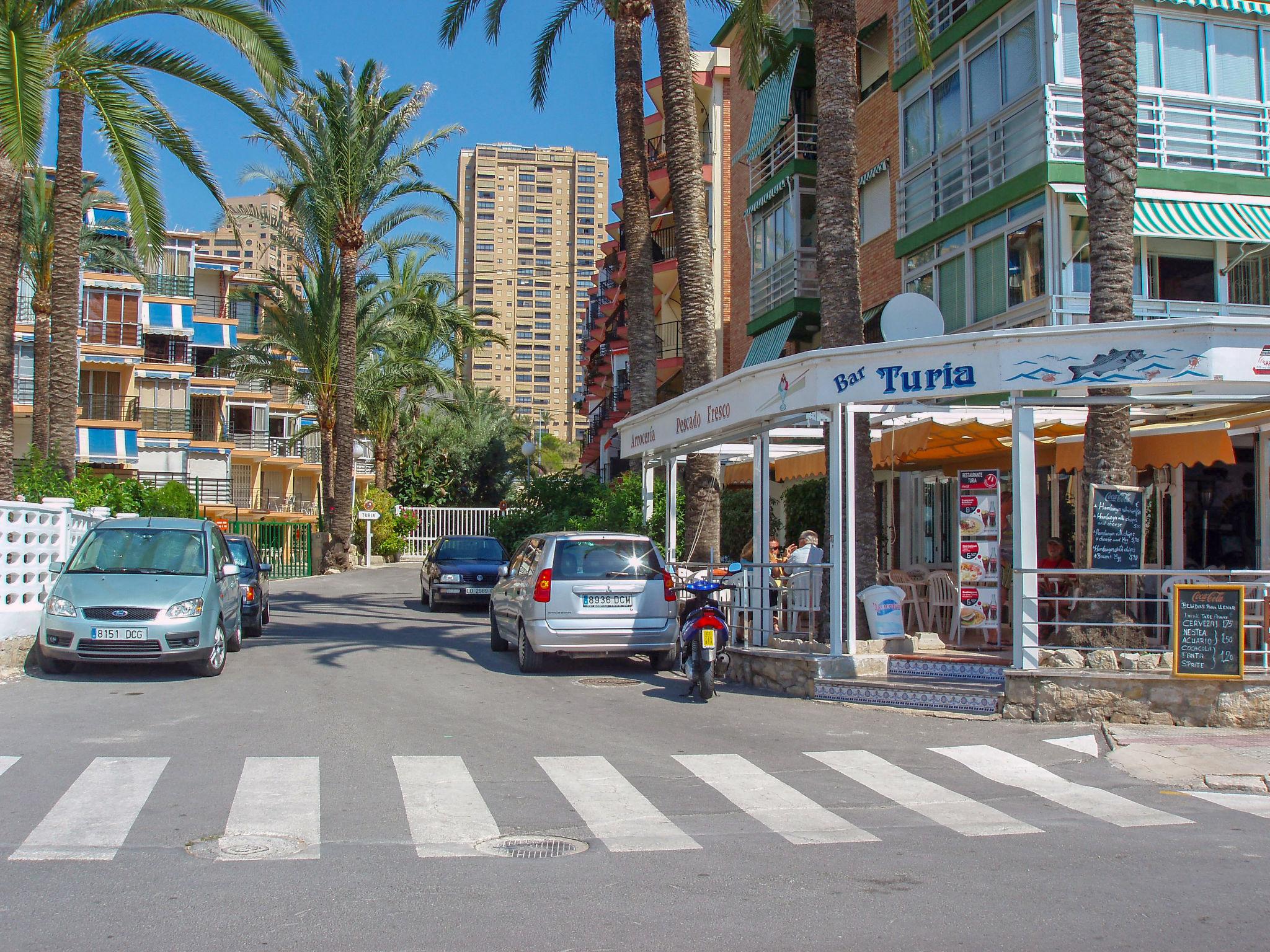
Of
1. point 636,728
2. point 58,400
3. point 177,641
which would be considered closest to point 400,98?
point 58,400

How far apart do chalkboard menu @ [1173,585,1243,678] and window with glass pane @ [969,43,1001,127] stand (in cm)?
1125

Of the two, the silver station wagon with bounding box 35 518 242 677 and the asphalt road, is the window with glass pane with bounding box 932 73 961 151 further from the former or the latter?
the silver station wagon with bounding box 35 518 242 677

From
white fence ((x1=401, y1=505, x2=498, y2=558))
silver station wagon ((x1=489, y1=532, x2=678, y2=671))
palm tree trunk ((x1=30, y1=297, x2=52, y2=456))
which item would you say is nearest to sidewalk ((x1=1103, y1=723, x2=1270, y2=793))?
silver station wagon ((x1=489, y1=532, x2=678, y2=671))

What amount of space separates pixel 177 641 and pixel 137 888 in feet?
23.2

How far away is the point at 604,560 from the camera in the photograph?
44.3 ft

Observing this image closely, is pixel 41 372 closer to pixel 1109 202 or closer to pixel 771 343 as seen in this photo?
pixel 771 343

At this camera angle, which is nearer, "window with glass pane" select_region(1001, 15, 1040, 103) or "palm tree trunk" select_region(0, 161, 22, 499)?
"palm tree trunk" select_region(0, 161, 22, 499)

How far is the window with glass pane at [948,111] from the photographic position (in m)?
20.2

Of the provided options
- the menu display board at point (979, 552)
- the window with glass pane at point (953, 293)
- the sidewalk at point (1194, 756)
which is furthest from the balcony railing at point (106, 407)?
the sidewalk at point (1194, 756)

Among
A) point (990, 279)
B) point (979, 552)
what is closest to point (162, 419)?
point (990, 279)

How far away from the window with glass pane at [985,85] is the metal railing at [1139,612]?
9357 mm

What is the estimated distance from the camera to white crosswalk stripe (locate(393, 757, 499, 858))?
21.2ft

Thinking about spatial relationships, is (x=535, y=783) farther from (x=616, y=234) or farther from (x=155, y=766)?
(x=616, y=234)

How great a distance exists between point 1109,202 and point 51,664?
12430 mm
